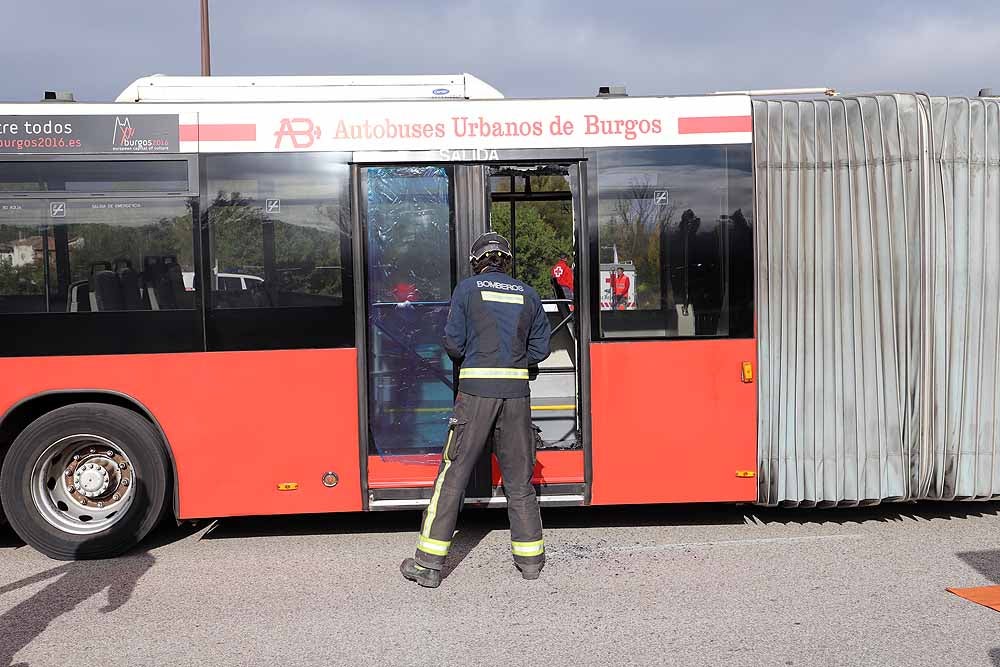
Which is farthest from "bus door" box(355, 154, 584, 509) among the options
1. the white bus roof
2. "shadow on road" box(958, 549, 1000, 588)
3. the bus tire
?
"shadow on road" box(958, 549, 1000, 588)

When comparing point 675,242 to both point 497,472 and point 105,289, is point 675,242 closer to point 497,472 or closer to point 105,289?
point 497,472

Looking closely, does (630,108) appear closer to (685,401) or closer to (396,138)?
(396,138)

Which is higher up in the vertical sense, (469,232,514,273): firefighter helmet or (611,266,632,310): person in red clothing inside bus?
(469,232,514,273): firefighter helmet

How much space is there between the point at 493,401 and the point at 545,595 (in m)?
1.16

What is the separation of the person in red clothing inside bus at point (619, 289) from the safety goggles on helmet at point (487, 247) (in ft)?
3.00

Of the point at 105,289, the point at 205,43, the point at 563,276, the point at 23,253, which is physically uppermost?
the point at 205,43

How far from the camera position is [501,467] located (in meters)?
5.42

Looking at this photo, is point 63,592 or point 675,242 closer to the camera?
point 63,592

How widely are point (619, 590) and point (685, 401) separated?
1.49 metres

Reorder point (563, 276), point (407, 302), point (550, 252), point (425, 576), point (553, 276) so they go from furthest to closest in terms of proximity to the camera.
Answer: point (550, 252) → point (553, 276) → point (563, 276) → point (407, 302) → point (425, 576)

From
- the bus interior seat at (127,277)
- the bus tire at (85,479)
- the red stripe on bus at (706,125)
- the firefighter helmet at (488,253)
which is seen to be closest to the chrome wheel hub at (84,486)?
the bus tire at (85,479)

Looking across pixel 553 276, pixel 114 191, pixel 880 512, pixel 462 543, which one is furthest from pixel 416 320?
pixel 553 276

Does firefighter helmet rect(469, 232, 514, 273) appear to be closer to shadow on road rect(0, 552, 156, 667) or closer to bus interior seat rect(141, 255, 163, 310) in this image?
bus interior seat rect(141, 255, 163, 310)

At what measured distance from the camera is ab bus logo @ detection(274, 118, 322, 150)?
5840 millimetres
